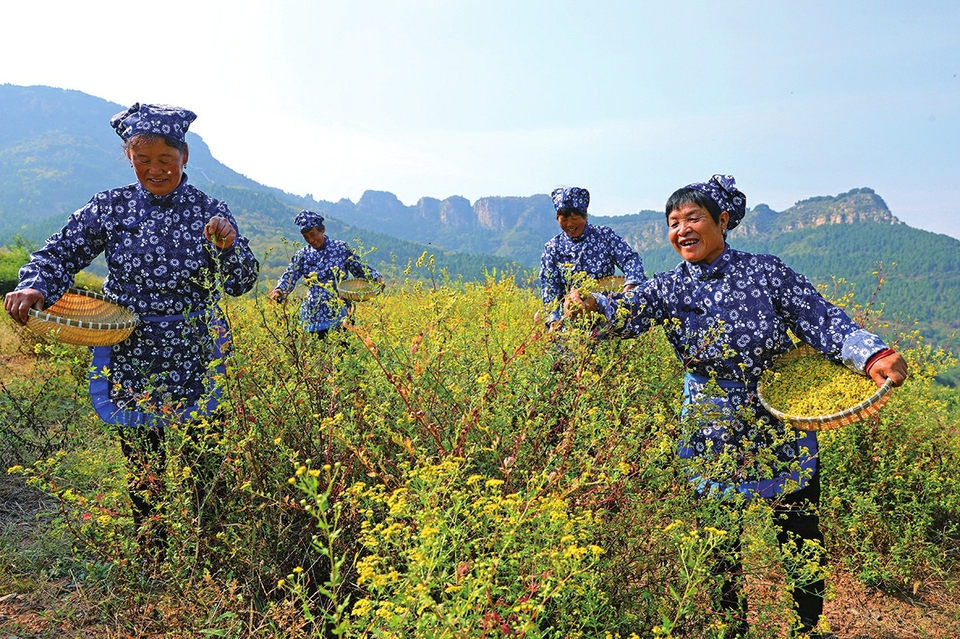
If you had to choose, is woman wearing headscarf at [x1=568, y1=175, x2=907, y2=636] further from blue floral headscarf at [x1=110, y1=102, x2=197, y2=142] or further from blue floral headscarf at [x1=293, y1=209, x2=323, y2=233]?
blue floral headscarf at [x1=293, y1=209, x2=323, y2=233]

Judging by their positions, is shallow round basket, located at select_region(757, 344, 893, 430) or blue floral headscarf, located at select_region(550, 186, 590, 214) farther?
blue floral headscarf, located at select_region(550, 186, 590, 214)

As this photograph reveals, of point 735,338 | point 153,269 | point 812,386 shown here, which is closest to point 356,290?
point 153,269

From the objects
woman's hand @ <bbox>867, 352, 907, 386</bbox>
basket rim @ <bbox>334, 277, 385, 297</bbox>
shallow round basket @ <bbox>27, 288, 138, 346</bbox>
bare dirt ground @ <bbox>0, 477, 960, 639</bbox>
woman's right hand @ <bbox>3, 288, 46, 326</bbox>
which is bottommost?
bare dirt ground @ <bbox>0, 477, 960, 639</bbox>

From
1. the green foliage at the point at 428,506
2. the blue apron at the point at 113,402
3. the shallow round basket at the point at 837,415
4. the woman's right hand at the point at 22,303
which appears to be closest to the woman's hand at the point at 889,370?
the shallow round basket at the point at 837,415

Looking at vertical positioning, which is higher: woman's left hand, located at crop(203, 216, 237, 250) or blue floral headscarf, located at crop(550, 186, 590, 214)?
blue floral headscarf, located at crop(550, 186, 590, 214)

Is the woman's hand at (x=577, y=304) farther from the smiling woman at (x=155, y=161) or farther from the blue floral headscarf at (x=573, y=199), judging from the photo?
the blue floral headscarf at (x=573, y=199)

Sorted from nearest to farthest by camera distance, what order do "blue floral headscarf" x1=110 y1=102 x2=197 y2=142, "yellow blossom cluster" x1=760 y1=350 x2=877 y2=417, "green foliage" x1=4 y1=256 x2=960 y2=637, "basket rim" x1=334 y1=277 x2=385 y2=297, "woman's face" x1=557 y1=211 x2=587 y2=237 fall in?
"green foliage" x1=4 y1=256 x2=960 y2=637 < "yellow blossom cluster" x1=760 y1=350 x2=877 y2=417 < "blue floral headscarf" x1=110 y1=102 x2=197 y2=142 < "woman's face" x1=557 y1=211 x2=587 y2=237 < "basket rim" x1=334 y1=277 x2=385 y2=297

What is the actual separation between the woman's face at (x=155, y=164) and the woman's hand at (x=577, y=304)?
168cm

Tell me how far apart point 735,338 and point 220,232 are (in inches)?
79.2

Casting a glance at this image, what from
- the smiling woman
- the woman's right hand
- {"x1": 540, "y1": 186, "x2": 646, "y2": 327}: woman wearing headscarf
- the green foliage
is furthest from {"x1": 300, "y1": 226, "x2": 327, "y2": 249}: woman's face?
the woman's right hand

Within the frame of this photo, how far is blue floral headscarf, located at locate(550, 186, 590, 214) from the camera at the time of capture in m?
4.07

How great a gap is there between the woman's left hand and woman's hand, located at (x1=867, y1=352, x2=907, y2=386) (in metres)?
2.33

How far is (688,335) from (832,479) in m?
1.87

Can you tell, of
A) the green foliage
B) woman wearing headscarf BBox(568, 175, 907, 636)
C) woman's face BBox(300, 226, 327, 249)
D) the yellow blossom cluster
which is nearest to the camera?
the green foliage
